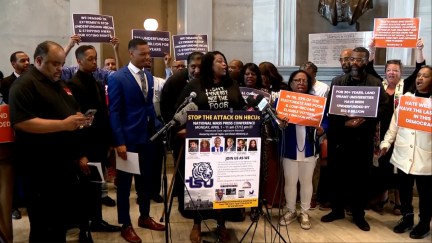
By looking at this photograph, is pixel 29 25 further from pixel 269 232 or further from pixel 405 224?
pixel 405 224

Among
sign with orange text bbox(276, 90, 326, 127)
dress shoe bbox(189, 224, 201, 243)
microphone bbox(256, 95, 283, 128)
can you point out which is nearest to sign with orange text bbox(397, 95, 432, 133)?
sign with orange text bbox(276, 90, 326, 127)

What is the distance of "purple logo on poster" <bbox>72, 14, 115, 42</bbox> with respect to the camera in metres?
5.35

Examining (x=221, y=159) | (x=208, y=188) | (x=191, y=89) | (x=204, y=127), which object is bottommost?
(x=208, y=188)

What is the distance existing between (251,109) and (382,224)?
2.17m

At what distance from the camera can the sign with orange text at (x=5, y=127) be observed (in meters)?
3.37

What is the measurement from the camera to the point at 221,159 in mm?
3436

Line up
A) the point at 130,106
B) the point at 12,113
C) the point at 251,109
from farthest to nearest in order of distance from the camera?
the point at 130,106
the point at 251,109
the point at 12,113

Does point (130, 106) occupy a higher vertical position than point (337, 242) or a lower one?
higher

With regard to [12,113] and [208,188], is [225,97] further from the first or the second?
[12,113]

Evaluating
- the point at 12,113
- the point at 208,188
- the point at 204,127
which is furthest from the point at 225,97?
the point at 12,113

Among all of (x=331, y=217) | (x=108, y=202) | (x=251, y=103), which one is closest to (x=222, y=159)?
(x=251, y=103)

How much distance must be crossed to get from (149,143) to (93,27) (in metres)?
2.23

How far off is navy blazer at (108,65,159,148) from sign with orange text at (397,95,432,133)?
2441mm

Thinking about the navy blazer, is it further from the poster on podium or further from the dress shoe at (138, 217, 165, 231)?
the dress shoe at (138, 217, 165, 231)
